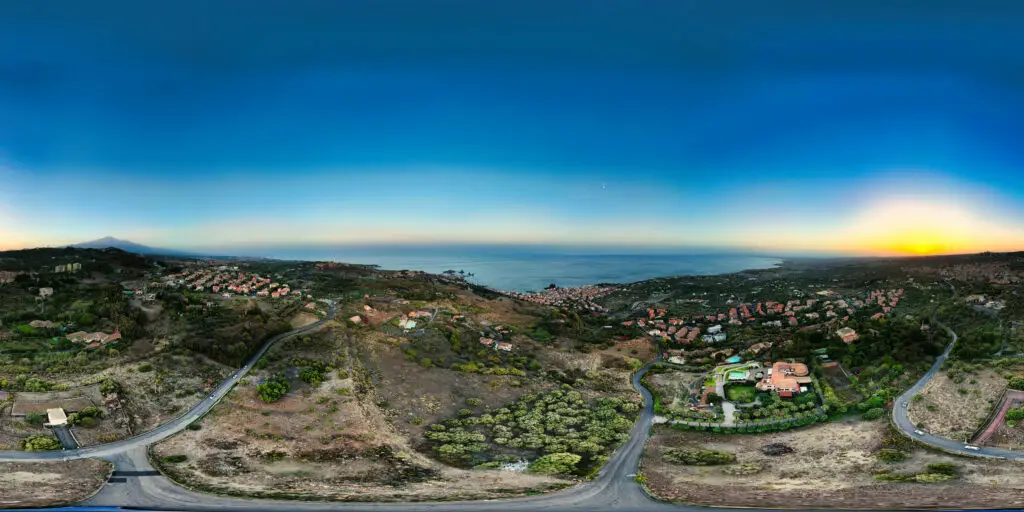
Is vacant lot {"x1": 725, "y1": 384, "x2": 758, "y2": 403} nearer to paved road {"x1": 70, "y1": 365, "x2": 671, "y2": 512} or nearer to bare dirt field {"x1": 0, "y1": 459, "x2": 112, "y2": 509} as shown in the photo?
paved road {"x1": 70, "y1": 365, "x2": 671, "y2": 512}

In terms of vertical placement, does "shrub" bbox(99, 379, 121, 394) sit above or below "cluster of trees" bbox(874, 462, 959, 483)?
above

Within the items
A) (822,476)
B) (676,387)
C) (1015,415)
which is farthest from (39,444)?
(1015,415)

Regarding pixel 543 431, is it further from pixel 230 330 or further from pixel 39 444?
pixel 230 330

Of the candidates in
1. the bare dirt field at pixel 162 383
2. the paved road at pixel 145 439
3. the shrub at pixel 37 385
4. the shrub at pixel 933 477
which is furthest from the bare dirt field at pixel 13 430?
the shrub at pixel 933 477

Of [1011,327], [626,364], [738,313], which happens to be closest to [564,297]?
[738,313]

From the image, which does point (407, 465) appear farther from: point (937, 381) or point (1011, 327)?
point (1011, 327)

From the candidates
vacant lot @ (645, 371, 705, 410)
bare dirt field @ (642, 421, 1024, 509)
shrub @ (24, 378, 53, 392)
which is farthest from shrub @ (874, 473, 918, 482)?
shrub @ (24, 378, 53, 392)

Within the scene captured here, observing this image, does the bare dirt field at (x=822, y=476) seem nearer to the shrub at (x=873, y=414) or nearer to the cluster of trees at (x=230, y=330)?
the shrub at (x=873, y=414)
